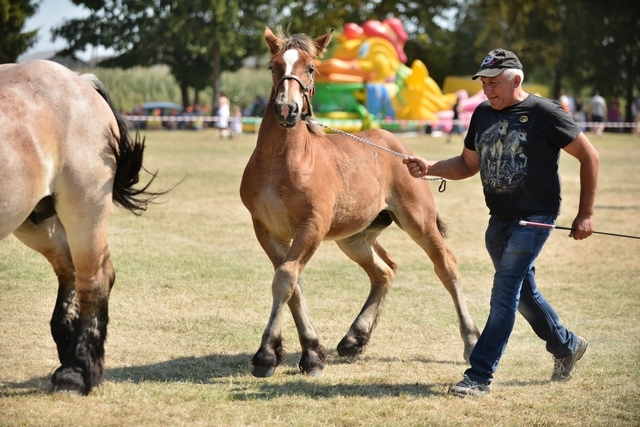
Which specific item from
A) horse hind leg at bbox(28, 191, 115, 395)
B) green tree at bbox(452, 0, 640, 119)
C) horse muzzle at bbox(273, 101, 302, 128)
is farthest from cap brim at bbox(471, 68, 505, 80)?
green tree at bbox(452, 0, 640, 119)

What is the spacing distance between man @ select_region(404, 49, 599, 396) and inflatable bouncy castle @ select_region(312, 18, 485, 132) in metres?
26.0

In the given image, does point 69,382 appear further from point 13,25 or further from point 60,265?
point 13,25

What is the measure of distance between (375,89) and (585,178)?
2965 centimetres

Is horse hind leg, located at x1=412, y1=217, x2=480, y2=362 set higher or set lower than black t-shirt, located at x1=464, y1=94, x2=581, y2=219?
lower

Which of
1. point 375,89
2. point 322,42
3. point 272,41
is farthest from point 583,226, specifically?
point 375,89

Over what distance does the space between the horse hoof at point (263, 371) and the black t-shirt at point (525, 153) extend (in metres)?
1.95

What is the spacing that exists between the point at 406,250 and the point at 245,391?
237 inches

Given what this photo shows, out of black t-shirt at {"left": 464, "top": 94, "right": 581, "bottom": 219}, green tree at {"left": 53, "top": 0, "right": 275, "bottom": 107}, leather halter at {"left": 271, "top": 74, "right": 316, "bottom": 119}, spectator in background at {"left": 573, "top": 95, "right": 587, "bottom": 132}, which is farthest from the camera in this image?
spectator in background at {"left": 573, "top": 95, "right": 587, "bottom": 132}

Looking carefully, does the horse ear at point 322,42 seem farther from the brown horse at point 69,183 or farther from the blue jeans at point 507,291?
the blue jeans at point 507,291

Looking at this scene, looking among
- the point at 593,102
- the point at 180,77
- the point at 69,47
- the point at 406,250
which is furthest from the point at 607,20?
the point at 406,250

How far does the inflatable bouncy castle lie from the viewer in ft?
109

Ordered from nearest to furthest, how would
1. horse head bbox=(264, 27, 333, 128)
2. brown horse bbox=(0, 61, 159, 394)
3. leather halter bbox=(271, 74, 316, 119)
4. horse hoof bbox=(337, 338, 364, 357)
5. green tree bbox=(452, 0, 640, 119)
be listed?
brown horse bbox=(0, 61, 159, 394) < horse head bbox=(264, 27, 333, 128) < leather halter bbox=(271, 74, 316, 119) < horse hoof bbox=(337, 338, 364, 357) < green tree bbox=(452, 0, 640, 119)

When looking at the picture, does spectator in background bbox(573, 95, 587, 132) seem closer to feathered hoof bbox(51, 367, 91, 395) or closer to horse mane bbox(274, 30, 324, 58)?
horse mane bbox(274, 30, 324, 58)

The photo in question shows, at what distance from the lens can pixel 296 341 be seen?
6.80m
